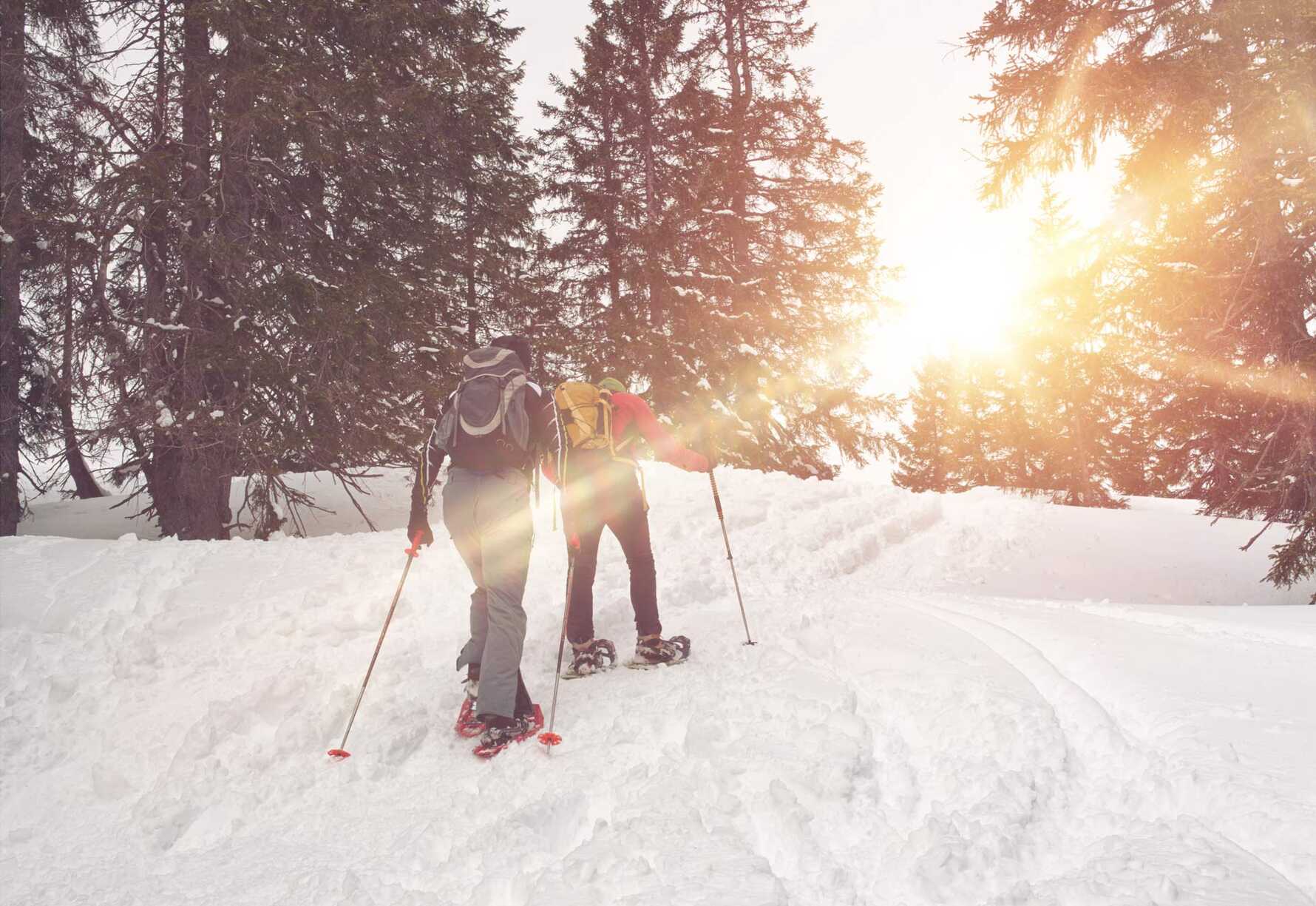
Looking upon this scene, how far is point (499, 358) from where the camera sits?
4.22 metres

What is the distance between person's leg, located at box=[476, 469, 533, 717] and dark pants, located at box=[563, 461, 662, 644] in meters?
0.75

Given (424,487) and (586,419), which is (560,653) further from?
(586,419)

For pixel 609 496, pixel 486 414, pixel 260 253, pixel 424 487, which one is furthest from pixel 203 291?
pixel 609 496

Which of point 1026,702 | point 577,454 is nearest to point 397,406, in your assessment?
point 577,454

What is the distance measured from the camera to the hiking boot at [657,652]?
16.2ft

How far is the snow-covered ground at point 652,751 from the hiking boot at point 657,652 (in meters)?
0.15

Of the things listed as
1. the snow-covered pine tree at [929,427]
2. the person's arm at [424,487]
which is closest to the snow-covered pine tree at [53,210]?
the person's arm at [424,487]

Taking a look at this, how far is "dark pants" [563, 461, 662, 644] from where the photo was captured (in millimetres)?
4863

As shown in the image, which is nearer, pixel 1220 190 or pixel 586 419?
pixel 586 419

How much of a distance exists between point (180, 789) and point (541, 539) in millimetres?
5343

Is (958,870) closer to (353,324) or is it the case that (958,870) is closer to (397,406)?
(353,324)

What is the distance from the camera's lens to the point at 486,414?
4.04 metres

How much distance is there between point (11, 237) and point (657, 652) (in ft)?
35.4

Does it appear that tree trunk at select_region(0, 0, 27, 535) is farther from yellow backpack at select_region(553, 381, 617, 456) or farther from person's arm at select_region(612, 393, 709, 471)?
person's arm at select_region(612, 393, 709, 471)
